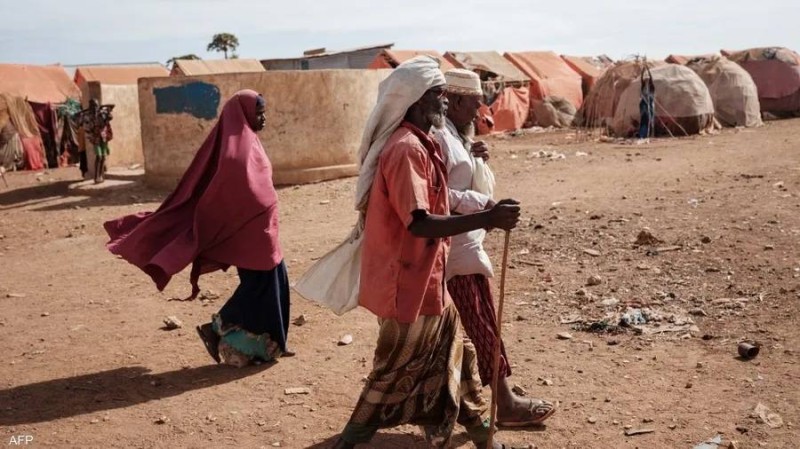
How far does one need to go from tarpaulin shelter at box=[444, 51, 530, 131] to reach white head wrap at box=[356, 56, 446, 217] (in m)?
19.7

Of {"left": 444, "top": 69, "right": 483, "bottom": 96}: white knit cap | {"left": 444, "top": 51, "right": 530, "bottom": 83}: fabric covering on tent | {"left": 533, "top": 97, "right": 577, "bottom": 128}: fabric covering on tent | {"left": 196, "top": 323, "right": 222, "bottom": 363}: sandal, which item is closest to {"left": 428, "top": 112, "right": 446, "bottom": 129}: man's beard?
{"left": 444, "top": 69, "right": 483, "bottom": 96}: white knit cap

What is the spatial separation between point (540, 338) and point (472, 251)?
175cm

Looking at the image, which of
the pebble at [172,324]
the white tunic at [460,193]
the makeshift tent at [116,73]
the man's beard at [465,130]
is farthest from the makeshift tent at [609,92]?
the white tunic at [460,193]

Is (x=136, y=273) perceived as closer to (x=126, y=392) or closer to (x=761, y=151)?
(x=126, y=392)

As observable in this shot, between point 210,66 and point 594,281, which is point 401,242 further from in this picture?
point 210,66

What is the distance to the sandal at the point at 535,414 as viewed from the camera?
3.71m

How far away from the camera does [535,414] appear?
12.2ft

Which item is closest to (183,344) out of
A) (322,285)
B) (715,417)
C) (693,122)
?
(322,285)

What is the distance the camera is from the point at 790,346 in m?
4.58

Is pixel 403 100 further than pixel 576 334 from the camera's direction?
No

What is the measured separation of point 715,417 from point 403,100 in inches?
79.6

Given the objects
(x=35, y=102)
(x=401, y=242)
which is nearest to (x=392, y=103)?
(x=401, y=242)

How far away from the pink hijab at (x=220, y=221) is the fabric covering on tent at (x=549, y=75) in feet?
69.2

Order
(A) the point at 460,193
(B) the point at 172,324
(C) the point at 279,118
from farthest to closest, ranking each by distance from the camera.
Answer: (C) the point at 279,118, (B) the point at 172,324, (A) the point at 460,193
